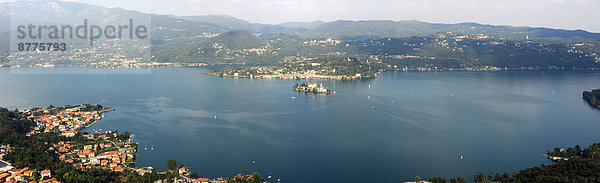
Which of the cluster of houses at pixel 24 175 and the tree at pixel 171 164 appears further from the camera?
the tree at pixel 171 164

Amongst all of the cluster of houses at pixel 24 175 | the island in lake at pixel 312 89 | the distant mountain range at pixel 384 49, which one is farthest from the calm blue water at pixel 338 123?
the distant mountain range at pixel 384 49

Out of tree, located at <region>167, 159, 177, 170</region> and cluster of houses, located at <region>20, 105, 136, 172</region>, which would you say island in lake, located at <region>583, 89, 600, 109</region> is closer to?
tree, located at <region>167, 159, 177, 170</region>

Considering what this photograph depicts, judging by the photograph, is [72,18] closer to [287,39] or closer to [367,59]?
[287,39]

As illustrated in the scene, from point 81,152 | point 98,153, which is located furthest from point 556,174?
point 81,152

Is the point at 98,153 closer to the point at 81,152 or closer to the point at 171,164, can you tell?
the point at 81,152

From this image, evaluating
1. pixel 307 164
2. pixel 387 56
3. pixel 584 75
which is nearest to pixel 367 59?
pixel 387 56

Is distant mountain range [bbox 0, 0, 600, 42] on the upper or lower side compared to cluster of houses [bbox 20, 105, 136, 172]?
upper

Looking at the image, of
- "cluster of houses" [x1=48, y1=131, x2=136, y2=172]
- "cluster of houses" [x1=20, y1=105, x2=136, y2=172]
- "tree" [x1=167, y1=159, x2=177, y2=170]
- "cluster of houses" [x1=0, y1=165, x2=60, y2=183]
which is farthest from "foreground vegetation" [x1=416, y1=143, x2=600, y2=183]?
"cluster of houses" [x1=0, y1=165, x2=60, y2=183]

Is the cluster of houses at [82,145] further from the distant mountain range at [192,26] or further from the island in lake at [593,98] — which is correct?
the distant mountain range at [192,26]
